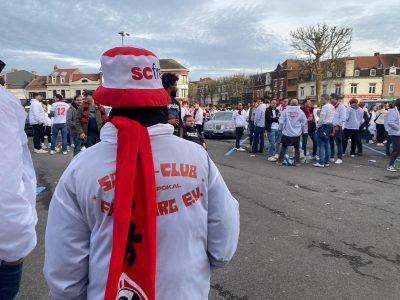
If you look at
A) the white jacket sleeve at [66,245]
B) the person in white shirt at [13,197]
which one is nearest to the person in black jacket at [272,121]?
the person in white shirt at [13,197]

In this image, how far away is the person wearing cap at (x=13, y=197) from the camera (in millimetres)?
1730

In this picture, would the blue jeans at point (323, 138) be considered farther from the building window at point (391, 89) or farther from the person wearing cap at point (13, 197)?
the building window at point (391, 89)

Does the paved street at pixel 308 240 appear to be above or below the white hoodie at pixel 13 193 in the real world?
below

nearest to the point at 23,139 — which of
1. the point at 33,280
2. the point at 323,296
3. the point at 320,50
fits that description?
the point at 33,280

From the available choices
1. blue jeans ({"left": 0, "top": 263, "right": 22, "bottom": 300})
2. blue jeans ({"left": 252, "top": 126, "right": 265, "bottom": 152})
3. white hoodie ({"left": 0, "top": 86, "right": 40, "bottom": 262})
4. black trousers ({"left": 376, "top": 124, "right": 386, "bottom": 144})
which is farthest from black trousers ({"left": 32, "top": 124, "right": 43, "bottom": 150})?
black trousers ({"left": 376, "top": 124, "right": 386, "bottom": 144})

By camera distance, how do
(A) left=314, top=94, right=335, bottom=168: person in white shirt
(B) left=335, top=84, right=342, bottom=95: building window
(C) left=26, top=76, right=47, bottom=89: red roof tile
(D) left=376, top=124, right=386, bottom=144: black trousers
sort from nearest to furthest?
1. (A) left=314, top=94, right=335, bottom=168: person in white shirt
2. (D) left=376, top=124, right=386, bottom=144: black trousers
3. (B) left=335, top=84, right=342, bottom=95: building window
4. (C) left=26, top=76, right=47, bottom=89: red roof tile

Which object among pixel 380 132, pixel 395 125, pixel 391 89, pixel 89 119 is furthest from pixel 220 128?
pixel 391 89

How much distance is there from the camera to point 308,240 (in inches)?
180

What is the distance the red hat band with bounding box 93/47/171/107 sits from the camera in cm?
151

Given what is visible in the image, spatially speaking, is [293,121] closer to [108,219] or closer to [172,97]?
[172,97]

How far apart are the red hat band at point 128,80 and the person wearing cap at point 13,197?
0.57 meters

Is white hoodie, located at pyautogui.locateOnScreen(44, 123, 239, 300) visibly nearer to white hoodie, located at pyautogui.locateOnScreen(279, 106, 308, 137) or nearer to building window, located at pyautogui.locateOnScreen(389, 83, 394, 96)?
white hoodie, located at pyautogui.locateOnScreen(279, 106, 308, 137)

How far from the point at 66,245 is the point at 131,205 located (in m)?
0.36

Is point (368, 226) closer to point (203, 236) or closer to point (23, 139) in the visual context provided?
point (203, 236)
